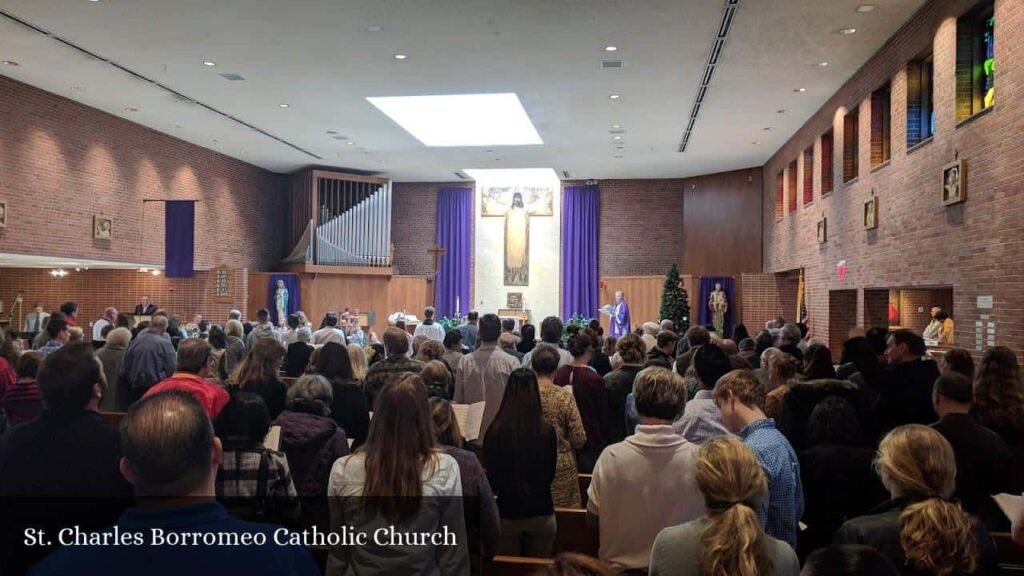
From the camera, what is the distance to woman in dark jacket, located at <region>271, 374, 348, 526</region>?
3.56m

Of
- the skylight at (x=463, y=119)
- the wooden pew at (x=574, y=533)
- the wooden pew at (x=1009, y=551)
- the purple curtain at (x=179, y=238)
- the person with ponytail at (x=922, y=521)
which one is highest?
the skylight at (x=463, y=119)

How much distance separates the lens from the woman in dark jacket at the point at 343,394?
184 inches

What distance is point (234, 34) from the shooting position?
376 inches

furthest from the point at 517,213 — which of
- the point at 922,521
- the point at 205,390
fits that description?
the point at 922,521

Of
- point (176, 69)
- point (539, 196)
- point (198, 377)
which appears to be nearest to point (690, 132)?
point (539, 196)

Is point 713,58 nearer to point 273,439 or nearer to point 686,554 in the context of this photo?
point 273,439

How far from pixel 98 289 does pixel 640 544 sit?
17.5 meters

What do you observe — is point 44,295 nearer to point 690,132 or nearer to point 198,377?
point 690,132

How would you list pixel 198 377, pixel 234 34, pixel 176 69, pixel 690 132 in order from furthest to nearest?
pixel 690 132 → pixel 176 69 → pixel 234 34 → pixel 198 377

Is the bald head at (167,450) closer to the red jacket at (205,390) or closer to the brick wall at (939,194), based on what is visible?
the red jacket at (205,390)

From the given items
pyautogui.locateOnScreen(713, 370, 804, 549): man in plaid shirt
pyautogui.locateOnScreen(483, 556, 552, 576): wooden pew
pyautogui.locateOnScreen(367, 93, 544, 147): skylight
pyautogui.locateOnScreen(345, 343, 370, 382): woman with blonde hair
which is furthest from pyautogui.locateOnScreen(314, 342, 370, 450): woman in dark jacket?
pyautogui.locateOnScreen(367, 93, 544, 147): skylight

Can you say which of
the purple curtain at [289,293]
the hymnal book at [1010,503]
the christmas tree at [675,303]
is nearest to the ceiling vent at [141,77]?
the purple curtain at [289,293]

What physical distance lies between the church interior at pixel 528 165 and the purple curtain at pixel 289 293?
10 centimetres

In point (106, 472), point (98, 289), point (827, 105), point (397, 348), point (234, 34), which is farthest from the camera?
point (98, 289)
